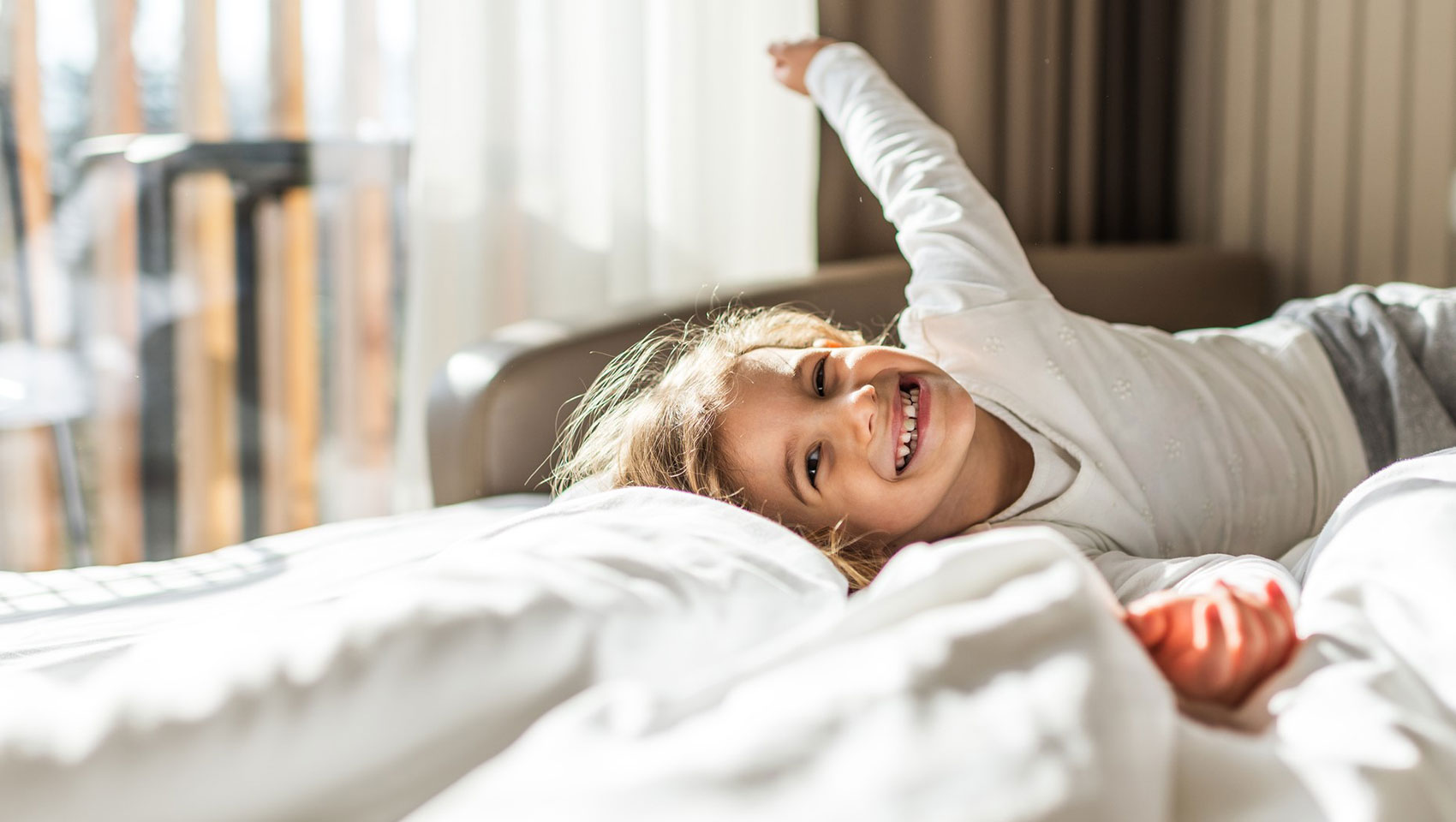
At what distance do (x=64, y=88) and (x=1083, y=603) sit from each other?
152 centimetres

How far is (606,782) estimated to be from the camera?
0.33 metres

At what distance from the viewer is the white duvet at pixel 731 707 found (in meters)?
0.33

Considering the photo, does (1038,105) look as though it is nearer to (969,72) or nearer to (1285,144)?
(969,72)

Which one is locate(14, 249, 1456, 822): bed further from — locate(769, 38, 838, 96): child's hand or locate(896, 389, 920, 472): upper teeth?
locate(769, 38, 838, 96): child's hand

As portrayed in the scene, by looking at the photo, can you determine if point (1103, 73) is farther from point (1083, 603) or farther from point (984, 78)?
point (1083, 603)

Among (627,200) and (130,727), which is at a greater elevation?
(627,200)

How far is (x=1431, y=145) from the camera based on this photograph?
1.77 meters

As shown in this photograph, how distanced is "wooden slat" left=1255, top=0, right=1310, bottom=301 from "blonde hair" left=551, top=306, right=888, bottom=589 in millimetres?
1215

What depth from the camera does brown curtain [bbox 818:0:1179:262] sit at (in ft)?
6.09

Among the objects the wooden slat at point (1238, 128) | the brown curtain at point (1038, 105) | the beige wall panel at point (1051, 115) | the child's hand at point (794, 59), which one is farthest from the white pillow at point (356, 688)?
the wooden slat at point (1238, 128)

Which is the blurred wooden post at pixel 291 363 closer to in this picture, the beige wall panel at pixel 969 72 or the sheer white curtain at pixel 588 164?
the sheer white curtain at pixel 588 164

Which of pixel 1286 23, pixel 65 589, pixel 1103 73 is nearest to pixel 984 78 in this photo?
pixel 1103 73

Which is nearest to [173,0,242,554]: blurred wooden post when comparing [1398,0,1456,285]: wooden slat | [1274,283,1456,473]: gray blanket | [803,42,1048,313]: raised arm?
[803,42,1048,313]: raised arm

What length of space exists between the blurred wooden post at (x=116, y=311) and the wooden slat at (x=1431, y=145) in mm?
1953
